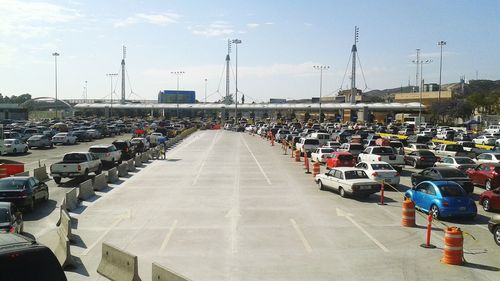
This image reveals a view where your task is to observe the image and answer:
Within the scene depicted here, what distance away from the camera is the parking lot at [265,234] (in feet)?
37.6

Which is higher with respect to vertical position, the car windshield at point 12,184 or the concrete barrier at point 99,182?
the car windshield at point 12,184

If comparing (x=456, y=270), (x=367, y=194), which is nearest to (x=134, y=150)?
(x=367, y=194)

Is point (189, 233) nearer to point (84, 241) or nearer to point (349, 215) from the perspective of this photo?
point (84, 241)

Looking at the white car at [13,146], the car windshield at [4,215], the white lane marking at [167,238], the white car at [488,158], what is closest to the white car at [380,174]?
the white car at [488,158]

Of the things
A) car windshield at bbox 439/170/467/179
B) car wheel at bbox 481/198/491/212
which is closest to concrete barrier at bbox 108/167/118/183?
car windshield at bbox 439/170/467/179

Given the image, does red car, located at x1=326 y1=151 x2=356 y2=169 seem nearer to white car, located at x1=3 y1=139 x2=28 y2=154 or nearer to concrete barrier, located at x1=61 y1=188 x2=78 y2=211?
concrete barrier, located at x1=61 y1=188 x2=78 y2=211

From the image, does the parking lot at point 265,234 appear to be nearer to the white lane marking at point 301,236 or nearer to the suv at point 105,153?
the white lane marking at point 301,236

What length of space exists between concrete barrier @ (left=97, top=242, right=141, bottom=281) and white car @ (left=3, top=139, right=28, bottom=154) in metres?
35.9

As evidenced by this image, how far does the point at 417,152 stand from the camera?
32.6 metres

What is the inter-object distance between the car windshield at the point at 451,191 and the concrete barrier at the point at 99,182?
1501cm

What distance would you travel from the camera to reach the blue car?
16344 millimetres

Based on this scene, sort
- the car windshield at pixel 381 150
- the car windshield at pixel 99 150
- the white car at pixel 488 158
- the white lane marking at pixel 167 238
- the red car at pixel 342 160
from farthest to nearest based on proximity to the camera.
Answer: the car windshield at pixel 99 150
the car windshield at pixel 381 150
the red car at pixel 342 160
the white car at pixel 488 158
the white lane marking at pixel 167 238

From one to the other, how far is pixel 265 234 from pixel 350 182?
23.7 feet

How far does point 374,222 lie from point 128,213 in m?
8.54
